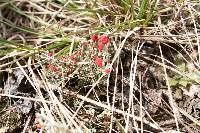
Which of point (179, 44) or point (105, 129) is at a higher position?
point (179, 44)

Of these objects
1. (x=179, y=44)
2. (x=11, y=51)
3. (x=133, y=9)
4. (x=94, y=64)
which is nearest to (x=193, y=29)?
(x=179, y=44)

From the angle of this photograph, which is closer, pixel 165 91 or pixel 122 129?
pixel 122 129

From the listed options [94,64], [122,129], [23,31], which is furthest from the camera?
[23,31]

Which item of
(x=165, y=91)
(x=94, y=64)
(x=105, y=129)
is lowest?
(x=105, y=129)

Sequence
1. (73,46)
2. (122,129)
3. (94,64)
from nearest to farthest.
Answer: (122,129) < (94,64) < (73,46)

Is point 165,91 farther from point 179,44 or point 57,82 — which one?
point 57,82

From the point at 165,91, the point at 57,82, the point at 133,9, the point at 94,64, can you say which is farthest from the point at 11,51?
the point at 165,91
